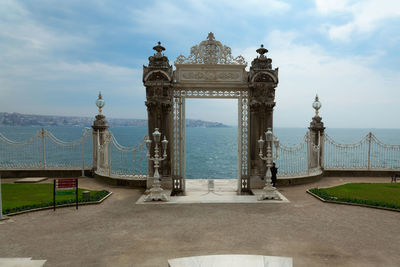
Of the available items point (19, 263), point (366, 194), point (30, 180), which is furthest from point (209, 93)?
point (30, 180)

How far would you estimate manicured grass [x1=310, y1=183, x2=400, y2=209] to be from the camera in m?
9.79

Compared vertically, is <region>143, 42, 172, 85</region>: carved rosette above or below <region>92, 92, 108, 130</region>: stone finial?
above

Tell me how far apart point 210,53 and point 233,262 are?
9074 mm

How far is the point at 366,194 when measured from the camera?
11.1 metres

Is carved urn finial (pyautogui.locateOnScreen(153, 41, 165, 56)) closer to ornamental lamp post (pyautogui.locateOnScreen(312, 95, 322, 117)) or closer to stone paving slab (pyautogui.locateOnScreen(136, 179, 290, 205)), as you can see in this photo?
stone paving slab (pyautogui.locateOnScreen(136, 179, 290, 205))

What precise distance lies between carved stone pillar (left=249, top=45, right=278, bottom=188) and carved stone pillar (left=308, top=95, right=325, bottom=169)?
4580 mm

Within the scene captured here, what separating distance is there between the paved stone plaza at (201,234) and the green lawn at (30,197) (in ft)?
2.17

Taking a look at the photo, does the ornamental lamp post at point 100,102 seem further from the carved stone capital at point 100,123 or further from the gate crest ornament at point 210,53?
the gate crest ornament at point 210,53

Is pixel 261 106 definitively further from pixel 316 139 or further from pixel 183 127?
pixel 316 139

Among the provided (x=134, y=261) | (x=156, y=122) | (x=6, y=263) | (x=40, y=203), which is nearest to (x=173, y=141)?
(x=156, y=122)

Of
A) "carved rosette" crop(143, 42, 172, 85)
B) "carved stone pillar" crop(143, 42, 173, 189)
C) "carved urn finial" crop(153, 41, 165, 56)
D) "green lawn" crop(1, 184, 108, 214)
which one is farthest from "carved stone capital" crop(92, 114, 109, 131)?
"carved urn finial" crop(153, 41, 165, 56)

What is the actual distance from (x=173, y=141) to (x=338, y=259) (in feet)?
25.7

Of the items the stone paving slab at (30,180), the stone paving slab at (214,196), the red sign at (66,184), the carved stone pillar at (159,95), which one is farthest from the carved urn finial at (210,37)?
the stone paving slab at (30,180)

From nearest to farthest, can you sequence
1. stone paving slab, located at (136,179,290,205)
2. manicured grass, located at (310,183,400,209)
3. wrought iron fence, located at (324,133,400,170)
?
manicured grass, located at (310,183,400,209)
stone paving slab, located at (136,179,290,205)
wrought iron fence, located at (324,133,400,170)
